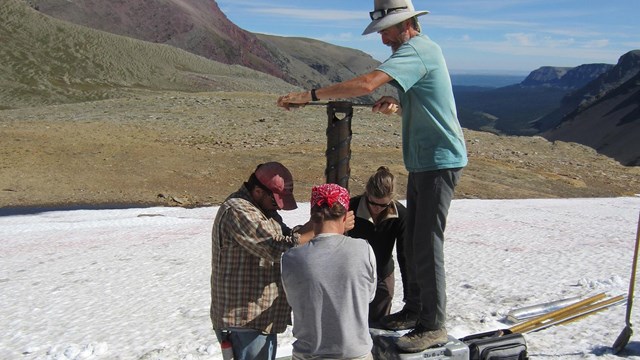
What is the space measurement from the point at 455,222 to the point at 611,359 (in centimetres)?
558

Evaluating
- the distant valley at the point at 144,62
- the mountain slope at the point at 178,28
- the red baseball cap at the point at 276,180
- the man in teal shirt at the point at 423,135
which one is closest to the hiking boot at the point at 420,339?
the man in teal shirt at the point at 423,135

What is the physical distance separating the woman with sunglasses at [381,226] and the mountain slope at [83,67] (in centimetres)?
5183

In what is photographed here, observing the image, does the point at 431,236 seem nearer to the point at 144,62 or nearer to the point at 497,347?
the point at 497,347

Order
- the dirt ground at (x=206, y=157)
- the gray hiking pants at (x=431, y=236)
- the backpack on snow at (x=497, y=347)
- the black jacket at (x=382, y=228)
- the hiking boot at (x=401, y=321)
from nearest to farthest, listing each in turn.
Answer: the gray hiking pants at (x=431, y=236), the backpack on snow at (x=497, y=347), the hiking boot at (x=401, y=321), the black jacket at (x=382, y=228), the dirt ground at (x=206, y=157)

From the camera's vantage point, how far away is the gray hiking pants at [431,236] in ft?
13.8

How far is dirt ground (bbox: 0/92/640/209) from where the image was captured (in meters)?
13.7

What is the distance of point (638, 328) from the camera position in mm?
5473

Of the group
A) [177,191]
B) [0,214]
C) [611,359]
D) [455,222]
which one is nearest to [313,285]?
[611,359]

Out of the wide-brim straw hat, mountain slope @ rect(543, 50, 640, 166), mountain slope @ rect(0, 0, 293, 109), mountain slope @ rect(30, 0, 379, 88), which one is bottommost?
mountain slope @ rect(543, 50, 640, 166)

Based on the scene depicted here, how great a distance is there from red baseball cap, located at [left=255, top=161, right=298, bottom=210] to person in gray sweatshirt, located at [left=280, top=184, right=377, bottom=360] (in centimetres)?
35

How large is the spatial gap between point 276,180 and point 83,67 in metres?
73.9

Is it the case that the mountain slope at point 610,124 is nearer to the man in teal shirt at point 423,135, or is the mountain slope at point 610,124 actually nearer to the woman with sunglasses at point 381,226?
the woman with sunglasses at point 381,226

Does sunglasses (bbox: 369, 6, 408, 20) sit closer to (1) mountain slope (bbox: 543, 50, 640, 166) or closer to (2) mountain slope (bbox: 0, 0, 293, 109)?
(2) mountain slope (bbox: 0, 0, 293, 109)

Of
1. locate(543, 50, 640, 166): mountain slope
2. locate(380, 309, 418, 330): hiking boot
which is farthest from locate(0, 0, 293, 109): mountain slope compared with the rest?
locate(543, 50, 640, 166): mountain slope
